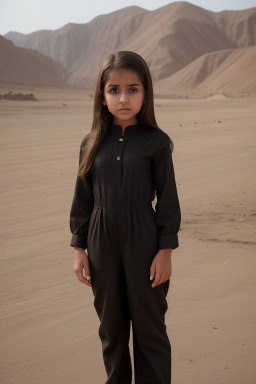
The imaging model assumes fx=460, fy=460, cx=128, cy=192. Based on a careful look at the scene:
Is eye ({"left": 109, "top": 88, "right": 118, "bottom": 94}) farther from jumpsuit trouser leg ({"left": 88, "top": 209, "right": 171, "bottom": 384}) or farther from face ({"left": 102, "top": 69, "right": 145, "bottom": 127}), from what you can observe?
jumpsuit trouser leg ({"left": 88, "top": 209, "right": 171, "bottom": 384})

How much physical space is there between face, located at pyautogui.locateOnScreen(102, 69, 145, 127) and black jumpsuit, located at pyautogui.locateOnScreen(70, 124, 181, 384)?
0.25 ft

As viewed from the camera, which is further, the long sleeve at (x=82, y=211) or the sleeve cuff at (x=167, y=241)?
the long sleeve at (x=82, y=211)

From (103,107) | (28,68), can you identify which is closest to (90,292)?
(103,107)

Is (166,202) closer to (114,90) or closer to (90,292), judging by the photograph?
(114,90)

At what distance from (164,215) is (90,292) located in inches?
66.1

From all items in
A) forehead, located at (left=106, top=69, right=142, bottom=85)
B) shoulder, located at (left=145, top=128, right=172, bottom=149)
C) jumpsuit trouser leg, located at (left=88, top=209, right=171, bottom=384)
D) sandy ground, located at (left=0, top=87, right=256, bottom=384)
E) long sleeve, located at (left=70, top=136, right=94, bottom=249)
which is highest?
forehead, located at (left=106, top=69, right=142, bottom=85)

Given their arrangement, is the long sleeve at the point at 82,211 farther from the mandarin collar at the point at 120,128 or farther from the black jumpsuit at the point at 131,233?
the mandarin collar at the point at 120,128

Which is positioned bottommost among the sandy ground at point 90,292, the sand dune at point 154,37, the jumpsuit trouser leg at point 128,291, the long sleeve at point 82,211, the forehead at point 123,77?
the sandy ground at point 90,292

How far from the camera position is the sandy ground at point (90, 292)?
250cm

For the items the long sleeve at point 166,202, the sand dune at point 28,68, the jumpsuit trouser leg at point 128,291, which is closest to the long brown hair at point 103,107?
the long sleeve at point 166,202

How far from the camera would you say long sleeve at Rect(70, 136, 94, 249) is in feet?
6.47

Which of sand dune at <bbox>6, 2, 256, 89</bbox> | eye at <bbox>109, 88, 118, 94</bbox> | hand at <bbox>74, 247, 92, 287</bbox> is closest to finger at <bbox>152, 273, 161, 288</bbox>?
hand at <bbox>74, 247, 92, 287</bbox>

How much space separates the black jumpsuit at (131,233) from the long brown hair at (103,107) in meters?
0.03

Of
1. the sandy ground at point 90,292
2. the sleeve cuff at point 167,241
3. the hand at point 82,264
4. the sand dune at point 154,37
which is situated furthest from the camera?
the sand dune at point 154,37
